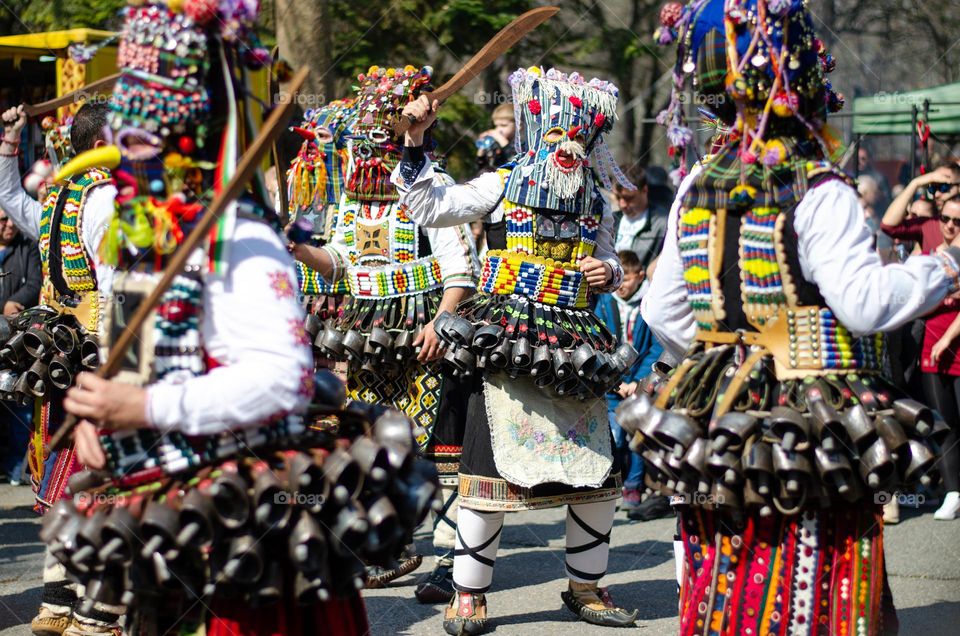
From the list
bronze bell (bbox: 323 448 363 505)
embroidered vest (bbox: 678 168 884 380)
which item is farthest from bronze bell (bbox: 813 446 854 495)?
bronze bell (bbox: 323 448 363 505)

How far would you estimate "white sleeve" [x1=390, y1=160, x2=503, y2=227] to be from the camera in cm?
546

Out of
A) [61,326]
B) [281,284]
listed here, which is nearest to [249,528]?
[281,284]

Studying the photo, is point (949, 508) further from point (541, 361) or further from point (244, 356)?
point (244, 356)

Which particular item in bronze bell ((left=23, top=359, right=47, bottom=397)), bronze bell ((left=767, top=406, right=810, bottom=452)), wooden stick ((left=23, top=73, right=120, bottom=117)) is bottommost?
bronze bell ((left=23, top=359, right=47, bottom=397))

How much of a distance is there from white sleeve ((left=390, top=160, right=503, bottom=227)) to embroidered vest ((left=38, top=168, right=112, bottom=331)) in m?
1.25

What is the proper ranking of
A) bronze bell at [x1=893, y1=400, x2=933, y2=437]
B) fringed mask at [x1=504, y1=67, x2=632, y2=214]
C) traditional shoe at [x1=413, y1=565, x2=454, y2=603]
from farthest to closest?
traditional shoe at [x1=413, y1=565, x2=454, y2=603] → fringed mask at [x1=504, y1=67, x2=632, y2=214] → bronze bell at [x1=893, y1=400, x2=933, y2=437]

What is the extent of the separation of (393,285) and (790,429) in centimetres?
344

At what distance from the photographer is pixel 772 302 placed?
3547mm

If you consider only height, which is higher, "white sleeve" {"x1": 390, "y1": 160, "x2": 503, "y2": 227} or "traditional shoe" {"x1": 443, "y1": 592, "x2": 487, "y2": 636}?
"white sleeve" {"x1": 390, "y1": 160, "x2": 503, "y2": 227}

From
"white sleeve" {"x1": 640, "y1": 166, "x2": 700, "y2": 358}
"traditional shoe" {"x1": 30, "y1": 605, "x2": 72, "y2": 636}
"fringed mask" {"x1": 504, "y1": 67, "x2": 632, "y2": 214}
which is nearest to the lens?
"white sleeve" {"x1": 640, "y1": 166, "x2": 700, "y2": 358}

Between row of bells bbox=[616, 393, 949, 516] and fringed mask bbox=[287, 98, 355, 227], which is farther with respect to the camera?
fringed mask bbox=[287, 98, 355, 227]

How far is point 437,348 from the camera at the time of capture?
20.1ft

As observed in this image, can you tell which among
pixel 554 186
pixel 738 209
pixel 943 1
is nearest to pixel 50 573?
pixel 554 186

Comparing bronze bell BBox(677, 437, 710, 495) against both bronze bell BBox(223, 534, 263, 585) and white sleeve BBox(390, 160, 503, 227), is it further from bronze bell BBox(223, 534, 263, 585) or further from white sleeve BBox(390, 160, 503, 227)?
white sleeve BBox(390, 160, 503, 227)
